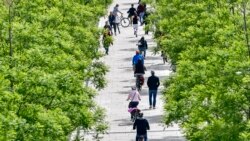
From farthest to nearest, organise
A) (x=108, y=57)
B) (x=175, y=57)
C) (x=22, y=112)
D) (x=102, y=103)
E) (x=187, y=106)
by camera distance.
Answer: (x=108, y=57) → (x=102, y=103) → (x=175, y=57) → (x=187, y=106) → (x=22, y=112)

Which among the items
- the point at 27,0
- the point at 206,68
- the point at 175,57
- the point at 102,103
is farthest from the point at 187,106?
the point at 102,103

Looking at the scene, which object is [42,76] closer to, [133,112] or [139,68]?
[133,112]

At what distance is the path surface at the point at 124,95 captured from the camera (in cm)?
3469

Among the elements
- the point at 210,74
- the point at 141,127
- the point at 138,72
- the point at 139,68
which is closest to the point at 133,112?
the point at 141,127

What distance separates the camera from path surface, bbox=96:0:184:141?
34.7 m

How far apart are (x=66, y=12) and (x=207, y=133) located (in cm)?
1532

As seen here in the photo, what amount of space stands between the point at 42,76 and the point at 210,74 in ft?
15.3

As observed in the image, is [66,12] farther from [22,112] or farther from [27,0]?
→ [22,112]

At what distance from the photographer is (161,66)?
4959 centimetres

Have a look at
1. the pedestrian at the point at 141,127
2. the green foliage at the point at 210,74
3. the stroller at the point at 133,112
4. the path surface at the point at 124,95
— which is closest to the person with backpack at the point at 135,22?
the path surface at the point at 124,95

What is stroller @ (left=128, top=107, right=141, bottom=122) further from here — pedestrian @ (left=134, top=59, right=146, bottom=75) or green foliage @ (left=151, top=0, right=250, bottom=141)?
pedestrian @ (left=134, top=59, right=146, bottom=75)

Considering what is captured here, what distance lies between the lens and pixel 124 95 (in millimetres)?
42094

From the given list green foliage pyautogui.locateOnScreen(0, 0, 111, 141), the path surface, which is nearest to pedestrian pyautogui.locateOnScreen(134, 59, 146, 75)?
the path surface

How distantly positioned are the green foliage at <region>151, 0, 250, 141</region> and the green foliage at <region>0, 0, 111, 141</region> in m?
2.61
